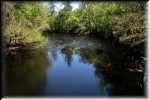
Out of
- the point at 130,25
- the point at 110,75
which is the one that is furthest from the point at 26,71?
the point at 130,25

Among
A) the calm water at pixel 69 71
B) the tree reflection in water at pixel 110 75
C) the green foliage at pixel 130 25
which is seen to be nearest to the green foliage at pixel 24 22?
the calm water at pixel 69 71

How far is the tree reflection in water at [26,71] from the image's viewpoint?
2.18 meters

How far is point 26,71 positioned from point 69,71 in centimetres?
34

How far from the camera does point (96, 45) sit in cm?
227

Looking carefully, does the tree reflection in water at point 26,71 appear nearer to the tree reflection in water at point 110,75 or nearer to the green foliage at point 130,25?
the tree reflection in water at point 110,75

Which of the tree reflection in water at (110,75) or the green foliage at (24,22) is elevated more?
the green foliage at (24,22)

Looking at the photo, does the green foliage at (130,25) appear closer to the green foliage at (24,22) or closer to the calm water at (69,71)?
the calm water at (69,71)

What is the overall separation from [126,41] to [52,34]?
1.95ft

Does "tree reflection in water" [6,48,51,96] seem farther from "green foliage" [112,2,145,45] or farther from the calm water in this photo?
"green foliage" [112,2,145,45]

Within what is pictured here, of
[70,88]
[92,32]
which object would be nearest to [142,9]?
[92,32]

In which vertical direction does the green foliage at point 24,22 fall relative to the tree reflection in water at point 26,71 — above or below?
above

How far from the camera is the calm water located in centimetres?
218

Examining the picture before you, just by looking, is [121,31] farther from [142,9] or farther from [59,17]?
[59,17]

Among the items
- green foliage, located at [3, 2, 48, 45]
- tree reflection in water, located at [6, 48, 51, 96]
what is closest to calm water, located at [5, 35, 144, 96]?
tree reflection in water, located at [6, 48, 51, 96]
